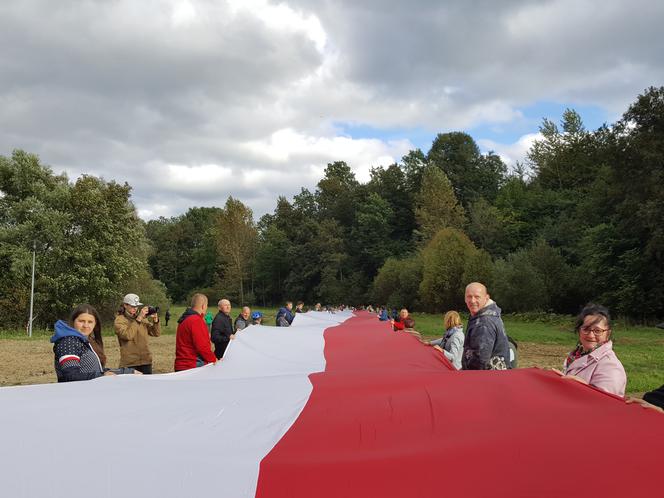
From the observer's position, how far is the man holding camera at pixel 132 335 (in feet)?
19.7

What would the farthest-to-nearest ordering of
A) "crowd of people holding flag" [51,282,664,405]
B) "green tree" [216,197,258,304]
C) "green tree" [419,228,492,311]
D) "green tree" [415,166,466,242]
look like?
1. "green tree" [216,197,258,304]
2. "green tree" [415,166,466,242]
3. "green tree" [419,228,492,311]
4. "crowd of people holding flag" [51,282,664,405]

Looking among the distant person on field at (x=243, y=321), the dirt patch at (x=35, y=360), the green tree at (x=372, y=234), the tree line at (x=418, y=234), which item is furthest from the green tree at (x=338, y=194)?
the distant person on field at (x=243, y=321)

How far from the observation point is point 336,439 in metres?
2.74

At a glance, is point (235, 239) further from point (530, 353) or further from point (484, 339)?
point (484, 339)

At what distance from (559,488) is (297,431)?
1.29m

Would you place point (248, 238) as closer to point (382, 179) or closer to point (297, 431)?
point (382, 179)

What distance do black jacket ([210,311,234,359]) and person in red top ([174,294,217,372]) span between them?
2.28 metres

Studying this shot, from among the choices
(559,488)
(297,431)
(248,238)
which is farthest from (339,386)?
(248,238)

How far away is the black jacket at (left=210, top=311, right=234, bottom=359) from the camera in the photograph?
25.4 ft

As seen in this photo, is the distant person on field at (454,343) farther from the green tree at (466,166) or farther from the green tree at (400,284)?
the green tree at (466,166)

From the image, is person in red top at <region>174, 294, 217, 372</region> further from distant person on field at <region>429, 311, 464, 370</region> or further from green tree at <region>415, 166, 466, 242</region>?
green tree at <region>415, 166, 466, 242</region>

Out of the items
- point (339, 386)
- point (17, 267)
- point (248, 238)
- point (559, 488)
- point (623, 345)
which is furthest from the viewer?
point (248, 238)

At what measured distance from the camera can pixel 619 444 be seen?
239cm

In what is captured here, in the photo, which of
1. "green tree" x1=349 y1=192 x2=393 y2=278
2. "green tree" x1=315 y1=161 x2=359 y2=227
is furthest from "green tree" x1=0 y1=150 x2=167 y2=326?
"green tree" x1=315 y1=161 x2=359 y2=227
